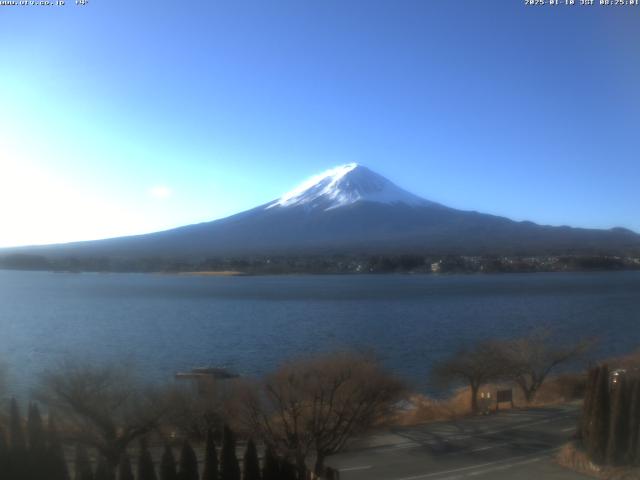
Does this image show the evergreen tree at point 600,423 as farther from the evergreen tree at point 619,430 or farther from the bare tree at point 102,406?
the bare tree at point 102,406

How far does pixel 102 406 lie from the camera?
8.59 metres

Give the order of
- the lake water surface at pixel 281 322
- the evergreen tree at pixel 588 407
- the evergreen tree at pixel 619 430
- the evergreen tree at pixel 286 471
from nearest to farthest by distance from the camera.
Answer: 1. the evergreen tree at pixel 286 471
2. the evergreen tree at pixel 619 430
3. the evergreen tree at pixel 588 407
4. the lake water surface at pixel 281 322

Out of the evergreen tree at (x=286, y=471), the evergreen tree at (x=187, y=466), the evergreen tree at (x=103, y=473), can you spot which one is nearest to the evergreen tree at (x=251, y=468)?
the evergreen tree at (x=286, y=471)

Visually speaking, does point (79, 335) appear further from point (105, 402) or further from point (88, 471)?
point (88, 471)

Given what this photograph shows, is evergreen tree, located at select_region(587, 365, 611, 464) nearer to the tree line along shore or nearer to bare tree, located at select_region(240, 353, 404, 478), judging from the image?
bare tree, located at select_region(240, 353, 404, 478)

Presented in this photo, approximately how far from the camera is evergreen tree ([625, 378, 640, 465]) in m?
7.52

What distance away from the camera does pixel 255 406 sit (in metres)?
8.38

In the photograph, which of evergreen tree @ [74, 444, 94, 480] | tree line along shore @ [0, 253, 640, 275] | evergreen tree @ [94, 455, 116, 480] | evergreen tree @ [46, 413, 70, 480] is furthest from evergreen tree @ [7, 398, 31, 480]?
tree line along shore @ [0, 253, 640, 275]

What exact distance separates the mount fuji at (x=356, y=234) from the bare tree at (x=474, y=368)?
5921 centimetres

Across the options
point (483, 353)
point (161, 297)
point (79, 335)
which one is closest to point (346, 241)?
point (161, 297)

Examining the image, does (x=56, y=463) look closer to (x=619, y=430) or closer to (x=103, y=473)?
(x=103, y=473)

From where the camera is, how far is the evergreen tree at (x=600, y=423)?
25.6 feet

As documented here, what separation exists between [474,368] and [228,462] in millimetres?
7829

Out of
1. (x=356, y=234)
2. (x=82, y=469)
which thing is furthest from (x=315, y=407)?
(x=356, y=234)
